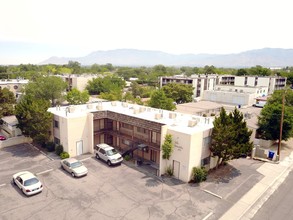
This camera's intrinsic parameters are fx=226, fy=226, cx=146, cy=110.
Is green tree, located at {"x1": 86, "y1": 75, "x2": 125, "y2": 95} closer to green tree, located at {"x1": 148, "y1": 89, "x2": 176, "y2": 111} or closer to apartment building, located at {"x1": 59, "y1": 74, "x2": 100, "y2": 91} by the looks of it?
apartment building, located at {"x1": 59, "y1": 74, "x2": 100, "y2": 91}

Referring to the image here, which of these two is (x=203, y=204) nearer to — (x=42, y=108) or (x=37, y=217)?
(x=37, y=217)

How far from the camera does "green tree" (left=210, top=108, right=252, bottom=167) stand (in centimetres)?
2356

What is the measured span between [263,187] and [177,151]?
945 centimetres

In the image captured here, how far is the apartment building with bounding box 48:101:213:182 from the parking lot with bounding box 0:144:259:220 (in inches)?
107

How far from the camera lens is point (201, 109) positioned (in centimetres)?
5166

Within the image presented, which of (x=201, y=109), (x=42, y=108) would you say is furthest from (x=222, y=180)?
(x=201, y=109)

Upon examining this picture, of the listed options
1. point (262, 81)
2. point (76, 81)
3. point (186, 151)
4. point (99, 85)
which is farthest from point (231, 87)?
point (186, 151)

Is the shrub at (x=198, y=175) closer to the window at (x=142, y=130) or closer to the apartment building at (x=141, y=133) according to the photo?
the apartment building at (x=141, y=133)

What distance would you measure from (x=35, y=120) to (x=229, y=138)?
23.8 meters

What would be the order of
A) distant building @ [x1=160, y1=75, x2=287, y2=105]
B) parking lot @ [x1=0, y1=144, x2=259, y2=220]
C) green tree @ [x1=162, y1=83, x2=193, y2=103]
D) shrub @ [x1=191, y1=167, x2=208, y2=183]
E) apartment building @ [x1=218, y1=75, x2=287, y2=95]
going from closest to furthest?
parking lot @ [x1=0, y1=144, x2=259, y2=220]
shrub @ [x1=191, y1=167, x2=208, y2=183]
green tree @ [x1=162, y1=83, x2=193, y2=103]
distant building @ [x1=160, y1=75, x2=287, y2=105]
apartment building @ [x1=218, y1=75, x2=287, y2=95]

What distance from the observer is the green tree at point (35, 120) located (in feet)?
96.1

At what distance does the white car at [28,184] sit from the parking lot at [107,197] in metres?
0.50

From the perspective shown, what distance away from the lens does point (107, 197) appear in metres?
20.5

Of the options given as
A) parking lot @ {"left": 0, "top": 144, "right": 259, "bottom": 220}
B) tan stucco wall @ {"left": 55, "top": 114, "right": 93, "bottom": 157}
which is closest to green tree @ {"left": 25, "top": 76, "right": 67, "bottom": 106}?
tan stucco wall @ {"left": 55, "top": 114, "right": 93, "bottom": 157}
